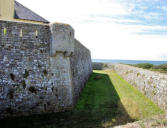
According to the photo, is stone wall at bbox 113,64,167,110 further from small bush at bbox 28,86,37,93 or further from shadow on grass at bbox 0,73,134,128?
small bush at bbox 28,86,37,93

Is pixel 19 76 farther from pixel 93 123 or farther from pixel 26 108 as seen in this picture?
pixel 93 123

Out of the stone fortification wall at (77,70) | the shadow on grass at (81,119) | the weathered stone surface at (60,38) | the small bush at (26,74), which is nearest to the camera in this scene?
the shadow on grass at (81,119)

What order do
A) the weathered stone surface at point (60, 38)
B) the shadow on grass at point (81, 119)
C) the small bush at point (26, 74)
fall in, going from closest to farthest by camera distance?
the shadow on grass at point (81, 119), the small bush at point (26, 74), the weathered stone surface at point (60, 38)

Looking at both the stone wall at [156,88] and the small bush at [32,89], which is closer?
the small bush at [32,89]

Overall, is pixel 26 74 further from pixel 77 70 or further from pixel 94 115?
pixel 77 70

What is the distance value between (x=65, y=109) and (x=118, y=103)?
435cm

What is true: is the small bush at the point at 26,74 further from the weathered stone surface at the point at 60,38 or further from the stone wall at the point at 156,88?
the stone wall at the point at 156,88

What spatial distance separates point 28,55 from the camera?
936 centimetres

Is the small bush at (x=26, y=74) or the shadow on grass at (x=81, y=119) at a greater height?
the small bush at (x=26, y=74)

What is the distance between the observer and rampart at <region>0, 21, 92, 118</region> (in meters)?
8.77

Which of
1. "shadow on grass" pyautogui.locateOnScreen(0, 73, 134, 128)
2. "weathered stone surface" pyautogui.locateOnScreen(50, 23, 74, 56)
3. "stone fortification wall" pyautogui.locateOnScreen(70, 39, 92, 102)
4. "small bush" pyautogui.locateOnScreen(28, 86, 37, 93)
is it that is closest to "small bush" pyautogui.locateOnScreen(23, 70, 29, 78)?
"small bush" pyautogui.locateOnScreen(28, 86, 37, 93)

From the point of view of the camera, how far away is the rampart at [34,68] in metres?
8.77

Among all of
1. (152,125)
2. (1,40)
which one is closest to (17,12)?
(1,40)

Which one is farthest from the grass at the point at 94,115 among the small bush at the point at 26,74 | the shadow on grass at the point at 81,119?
the small bush at the point at 26,74
